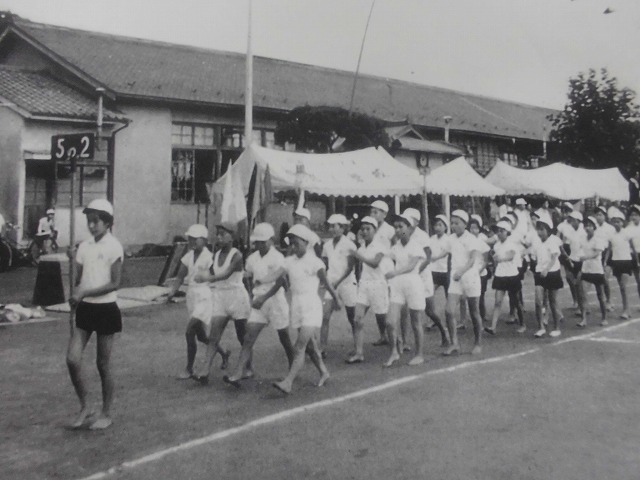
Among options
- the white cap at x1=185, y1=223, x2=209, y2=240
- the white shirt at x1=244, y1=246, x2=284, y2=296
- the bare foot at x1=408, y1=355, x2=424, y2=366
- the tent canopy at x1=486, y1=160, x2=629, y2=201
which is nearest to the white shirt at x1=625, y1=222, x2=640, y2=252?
the bare foot at x1=408, y1=355, x2=424, y2=366

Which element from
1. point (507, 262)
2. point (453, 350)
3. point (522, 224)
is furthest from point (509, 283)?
point (453, 350)

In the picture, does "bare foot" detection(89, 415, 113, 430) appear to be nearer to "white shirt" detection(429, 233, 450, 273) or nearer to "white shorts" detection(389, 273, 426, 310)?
"white shorts" detection(389, 273, 426, 310)

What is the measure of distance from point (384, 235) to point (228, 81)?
15.8m

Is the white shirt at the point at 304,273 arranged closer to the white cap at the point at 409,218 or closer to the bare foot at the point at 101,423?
the white cap at the point at 409,218

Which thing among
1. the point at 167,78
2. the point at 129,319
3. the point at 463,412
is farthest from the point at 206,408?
the point at 167,78

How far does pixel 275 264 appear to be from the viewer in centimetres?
719

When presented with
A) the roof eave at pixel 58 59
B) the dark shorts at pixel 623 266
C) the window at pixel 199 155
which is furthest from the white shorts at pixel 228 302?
the window at pixel 199 155

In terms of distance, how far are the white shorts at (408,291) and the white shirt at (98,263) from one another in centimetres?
378

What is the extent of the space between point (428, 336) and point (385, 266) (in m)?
2.00

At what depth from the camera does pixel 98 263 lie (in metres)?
5.70

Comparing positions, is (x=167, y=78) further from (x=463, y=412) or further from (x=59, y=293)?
(x=463, y=412)

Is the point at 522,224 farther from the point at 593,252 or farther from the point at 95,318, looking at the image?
the point at 95,318

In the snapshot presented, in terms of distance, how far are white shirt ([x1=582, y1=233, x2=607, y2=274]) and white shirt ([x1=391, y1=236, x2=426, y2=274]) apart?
414 centimetres

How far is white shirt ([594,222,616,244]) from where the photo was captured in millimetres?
11578
